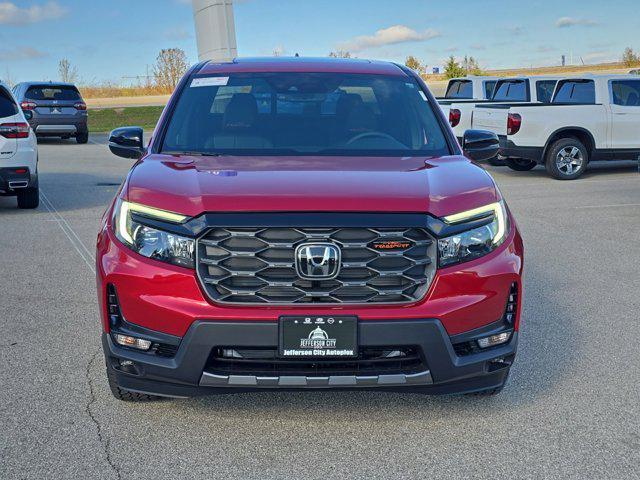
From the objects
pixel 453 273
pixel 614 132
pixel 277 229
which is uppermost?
pixel 277 229

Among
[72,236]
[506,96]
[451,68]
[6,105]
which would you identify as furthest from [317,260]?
[451,68]

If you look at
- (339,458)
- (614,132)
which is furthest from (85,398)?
(614,132)

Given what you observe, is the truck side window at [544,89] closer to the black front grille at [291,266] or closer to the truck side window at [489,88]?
the truck side window at [489,88]

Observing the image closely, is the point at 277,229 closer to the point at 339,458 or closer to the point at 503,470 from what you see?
the point at 339,458

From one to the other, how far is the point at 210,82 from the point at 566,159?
1104 centimetres

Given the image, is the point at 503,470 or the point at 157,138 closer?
the point at 503,470

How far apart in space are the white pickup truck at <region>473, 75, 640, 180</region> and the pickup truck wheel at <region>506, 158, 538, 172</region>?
1.28m

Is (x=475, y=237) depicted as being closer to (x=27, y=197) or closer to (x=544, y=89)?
(x=27, y=197)

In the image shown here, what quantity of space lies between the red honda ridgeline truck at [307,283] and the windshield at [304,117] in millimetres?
767

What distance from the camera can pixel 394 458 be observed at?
12.3 feet

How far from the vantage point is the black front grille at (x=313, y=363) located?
3754 mm

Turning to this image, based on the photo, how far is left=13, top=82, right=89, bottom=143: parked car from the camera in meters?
24.8

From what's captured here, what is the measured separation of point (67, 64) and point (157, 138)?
5736 cm

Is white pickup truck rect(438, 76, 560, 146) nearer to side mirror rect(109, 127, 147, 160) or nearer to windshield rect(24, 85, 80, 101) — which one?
windshield rect(24, 85, 80, 101)
